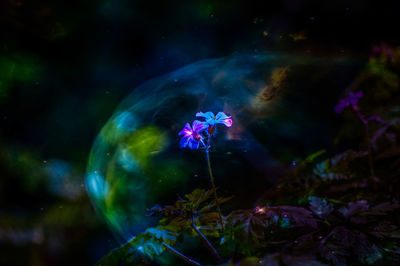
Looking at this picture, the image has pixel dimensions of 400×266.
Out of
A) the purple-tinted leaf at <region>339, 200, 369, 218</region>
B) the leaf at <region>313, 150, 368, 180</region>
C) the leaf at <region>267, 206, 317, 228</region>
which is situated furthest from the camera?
the leaf at <region>313, 150, 368, 180</region>

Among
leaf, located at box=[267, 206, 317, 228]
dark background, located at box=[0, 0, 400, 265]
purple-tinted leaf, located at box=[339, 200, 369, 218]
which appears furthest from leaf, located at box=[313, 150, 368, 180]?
dark background, located at box=[0, 0, 400, 265]

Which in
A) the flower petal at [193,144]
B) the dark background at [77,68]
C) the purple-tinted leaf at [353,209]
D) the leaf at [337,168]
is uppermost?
the dark background at [77,68]

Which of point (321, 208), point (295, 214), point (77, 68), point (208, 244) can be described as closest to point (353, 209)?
point (321, 208)

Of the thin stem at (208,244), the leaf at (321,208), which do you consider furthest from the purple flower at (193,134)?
the leaf at (321,208)

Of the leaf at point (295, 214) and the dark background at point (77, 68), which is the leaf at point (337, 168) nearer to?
the leaf at point (295, 214)

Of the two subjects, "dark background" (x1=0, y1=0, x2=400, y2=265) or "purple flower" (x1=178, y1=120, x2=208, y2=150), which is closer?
"purple flower" (x1=178, y1=120, x2=208, y2=150)

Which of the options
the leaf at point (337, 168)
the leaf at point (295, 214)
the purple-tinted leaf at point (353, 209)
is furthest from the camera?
the leaf at point (337, 168)

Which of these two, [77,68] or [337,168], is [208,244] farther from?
[77,68]

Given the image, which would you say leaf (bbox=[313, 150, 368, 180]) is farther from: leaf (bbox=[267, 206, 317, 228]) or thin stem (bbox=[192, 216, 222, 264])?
thin stem (bbox=[192, 216, 222, 264])

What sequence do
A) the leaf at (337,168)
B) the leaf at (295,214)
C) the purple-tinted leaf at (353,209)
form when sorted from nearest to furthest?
the leaf at (295,214) < the purple-tinted leaf at (353,209) < the leaf at (337,168)
